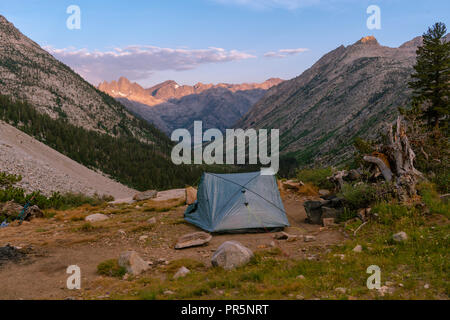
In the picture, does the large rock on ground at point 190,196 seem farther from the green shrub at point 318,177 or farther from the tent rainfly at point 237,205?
the green shrub at point 318,177

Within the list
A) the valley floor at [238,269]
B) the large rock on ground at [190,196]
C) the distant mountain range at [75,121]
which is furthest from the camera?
the distant mountain range at [75,121]

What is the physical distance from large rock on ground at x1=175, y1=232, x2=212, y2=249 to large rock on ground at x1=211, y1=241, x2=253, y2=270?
9.26ft

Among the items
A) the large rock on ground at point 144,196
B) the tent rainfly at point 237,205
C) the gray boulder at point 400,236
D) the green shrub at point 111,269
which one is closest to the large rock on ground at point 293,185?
the tent rainfly at point 237,205

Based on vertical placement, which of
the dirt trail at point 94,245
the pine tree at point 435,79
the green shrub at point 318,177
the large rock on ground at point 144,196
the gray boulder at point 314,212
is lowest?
the dirt trail at point 94,245

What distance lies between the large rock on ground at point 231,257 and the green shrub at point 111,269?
2.89 meters

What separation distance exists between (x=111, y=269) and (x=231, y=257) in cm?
387

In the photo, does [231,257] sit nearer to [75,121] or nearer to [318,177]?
[318,177]

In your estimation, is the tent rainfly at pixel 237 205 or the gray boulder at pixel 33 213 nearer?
the tent rainfly at pixel 237 205

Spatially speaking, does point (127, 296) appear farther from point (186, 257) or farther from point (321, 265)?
point (321, 265)

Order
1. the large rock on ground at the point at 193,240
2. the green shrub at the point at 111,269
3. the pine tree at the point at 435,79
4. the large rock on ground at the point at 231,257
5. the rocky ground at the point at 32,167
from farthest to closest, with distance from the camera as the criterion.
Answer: the rocky ground at the point at 32,167 < the pine tree at the point at 435,79 < the large rock on ground at the point at 193,240 < the green shrub at the point at 111,269 < the large rock on ground at the point at 231,257

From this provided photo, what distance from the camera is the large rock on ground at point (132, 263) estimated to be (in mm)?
9688

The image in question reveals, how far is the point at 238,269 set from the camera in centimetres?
907
